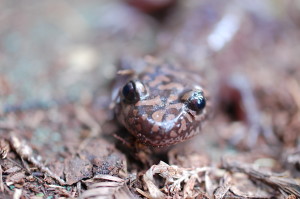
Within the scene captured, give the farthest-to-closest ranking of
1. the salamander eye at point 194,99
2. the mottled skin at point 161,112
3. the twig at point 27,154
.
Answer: the salamander eye at point 194,99, the mottled skin at point 161,112, the twig at point 27,154

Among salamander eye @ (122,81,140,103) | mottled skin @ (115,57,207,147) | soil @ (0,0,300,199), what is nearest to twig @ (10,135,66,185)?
soil @ (0,0,300,199)

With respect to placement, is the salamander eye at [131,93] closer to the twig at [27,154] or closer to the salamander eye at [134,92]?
the salamander eye at [134,92]

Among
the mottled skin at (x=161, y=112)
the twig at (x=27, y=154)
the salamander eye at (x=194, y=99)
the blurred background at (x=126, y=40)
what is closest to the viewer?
the twig at (x=27, y=154)

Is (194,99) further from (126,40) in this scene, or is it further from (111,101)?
(126,40)

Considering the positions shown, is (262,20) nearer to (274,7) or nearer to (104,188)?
(274,7)

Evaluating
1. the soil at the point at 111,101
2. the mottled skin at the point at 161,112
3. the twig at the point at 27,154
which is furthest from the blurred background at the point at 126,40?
the mottled skin at the point at 161,112

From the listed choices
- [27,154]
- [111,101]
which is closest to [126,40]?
[111,101]

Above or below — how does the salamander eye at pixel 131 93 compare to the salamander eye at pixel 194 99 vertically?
below

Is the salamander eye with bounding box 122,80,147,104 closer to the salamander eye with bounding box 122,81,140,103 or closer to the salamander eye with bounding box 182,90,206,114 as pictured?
the salamander eye with bounding box 122,81,140,103

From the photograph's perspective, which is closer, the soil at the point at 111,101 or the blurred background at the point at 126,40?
the soil at the point at 111,101
